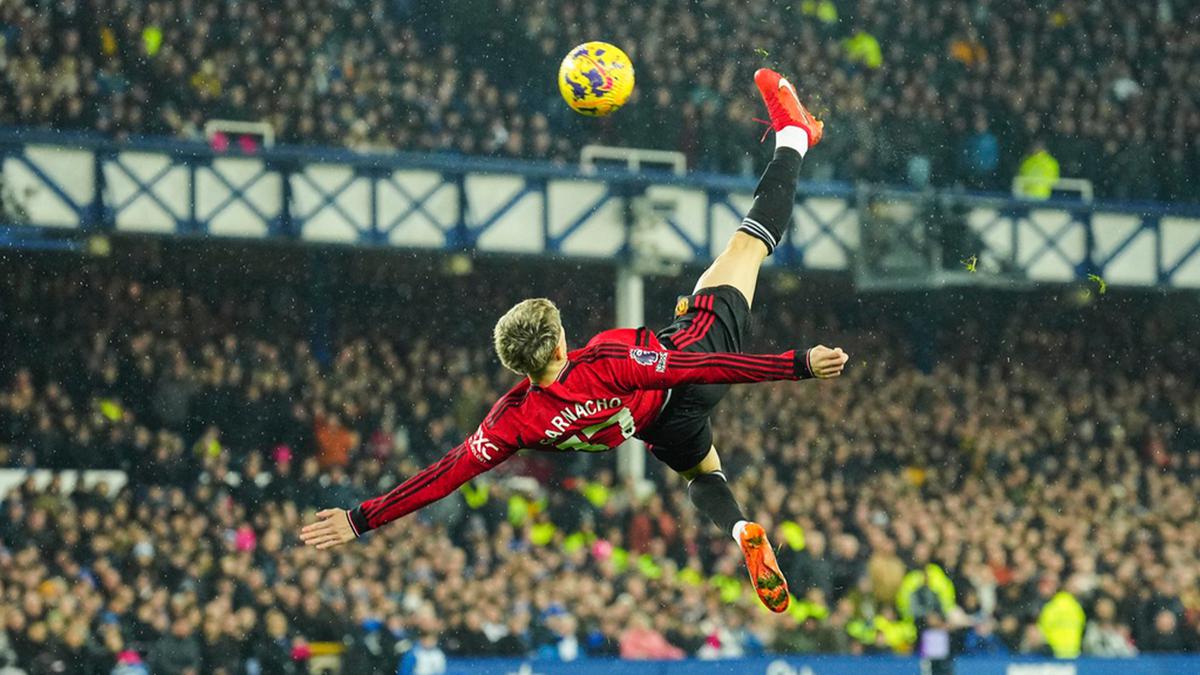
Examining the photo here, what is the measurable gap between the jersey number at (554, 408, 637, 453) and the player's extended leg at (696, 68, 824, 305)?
0.96 meters

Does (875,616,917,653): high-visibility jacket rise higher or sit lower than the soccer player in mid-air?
lower

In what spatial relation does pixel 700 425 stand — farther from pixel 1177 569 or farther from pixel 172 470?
pixel 1177 569

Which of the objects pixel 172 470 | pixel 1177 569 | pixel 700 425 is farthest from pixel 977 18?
pixel 700 425

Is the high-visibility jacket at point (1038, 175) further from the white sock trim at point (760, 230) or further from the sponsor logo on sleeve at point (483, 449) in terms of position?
the sponsor logo on sleeve at point (483, 449)

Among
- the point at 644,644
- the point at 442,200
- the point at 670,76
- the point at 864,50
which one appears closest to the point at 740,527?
the point at 644,644

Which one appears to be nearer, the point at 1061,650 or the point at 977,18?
the point at 1061,650

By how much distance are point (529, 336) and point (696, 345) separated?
1119 millimetres

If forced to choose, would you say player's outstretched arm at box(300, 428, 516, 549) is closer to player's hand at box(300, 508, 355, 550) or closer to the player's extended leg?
player's hand at box(300, 508, 355, 550)

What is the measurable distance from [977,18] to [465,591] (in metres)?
12.9

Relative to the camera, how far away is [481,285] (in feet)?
70.7

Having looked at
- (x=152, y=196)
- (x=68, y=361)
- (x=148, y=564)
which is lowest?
(x=148, y=564)

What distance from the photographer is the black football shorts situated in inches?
326

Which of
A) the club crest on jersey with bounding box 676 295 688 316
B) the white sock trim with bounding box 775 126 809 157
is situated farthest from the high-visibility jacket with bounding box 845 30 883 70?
the club crest on jersey with bounding box 676 295 688 316

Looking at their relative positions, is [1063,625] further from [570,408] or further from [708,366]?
[708,366]
